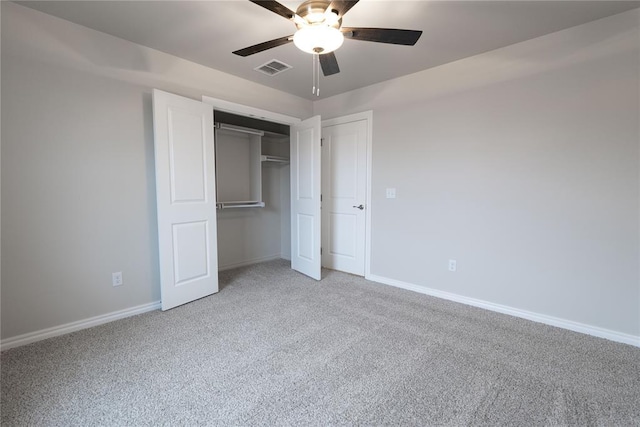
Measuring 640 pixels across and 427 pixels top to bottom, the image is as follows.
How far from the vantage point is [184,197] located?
2.79 m

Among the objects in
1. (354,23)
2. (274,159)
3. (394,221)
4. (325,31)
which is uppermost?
(354,23)

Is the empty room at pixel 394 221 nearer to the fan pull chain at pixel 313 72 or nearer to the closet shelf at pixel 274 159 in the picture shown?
the fan pull chain at pixel 313 72

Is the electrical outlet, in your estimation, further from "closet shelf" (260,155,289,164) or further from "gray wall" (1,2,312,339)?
"closet shelf" (260,155,289,164)

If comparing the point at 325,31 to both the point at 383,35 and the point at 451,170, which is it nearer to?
the point at 383,35

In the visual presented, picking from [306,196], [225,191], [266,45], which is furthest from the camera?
[225,191]

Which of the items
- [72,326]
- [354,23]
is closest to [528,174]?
[354,23]

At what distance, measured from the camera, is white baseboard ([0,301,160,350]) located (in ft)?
6.79

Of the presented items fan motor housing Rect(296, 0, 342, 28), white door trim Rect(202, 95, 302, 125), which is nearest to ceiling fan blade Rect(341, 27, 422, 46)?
fan motor housing Rect(296, 0, 342, 28)

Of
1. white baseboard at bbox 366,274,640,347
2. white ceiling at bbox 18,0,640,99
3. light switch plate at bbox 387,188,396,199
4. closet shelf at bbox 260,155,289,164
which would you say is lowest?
white baseboard at bbox 366,274,640,347

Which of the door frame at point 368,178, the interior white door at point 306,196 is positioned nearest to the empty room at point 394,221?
the door frame at point 368,178

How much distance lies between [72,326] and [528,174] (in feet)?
13.2

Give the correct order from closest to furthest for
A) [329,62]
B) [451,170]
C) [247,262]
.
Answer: [329,62] → [451,170] → [247,262]

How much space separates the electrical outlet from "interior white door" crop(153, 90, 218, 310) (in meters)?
0.32

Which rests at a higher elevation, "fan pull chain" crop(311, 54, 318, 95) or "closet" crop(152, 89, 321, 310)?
"fan pull chain" crop(311, 54, 318, 95)
